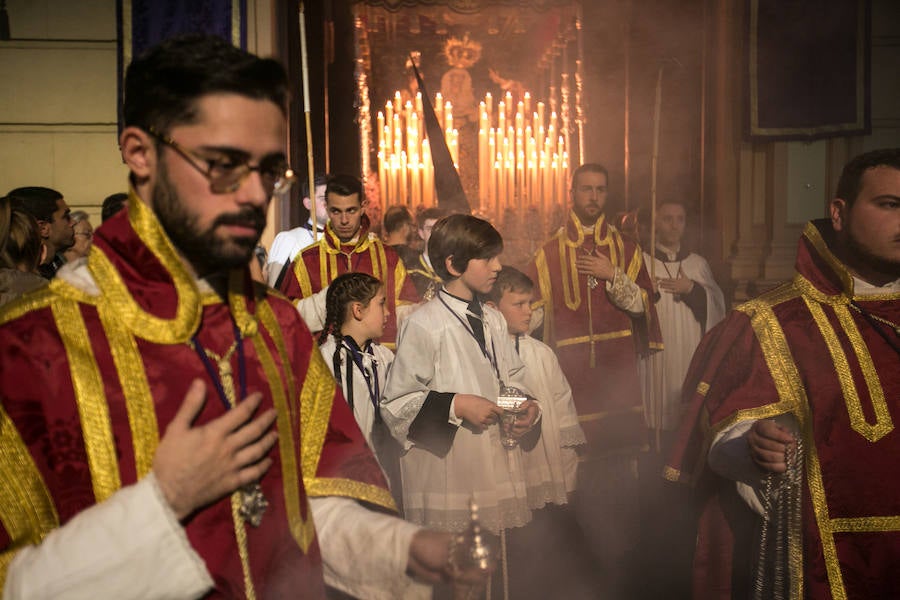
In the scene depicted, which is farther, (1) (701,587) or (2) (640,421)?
(2) (640,421)

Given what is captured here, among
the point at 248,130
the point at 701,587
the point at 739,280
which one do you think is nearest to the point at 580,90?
the point at 739,280

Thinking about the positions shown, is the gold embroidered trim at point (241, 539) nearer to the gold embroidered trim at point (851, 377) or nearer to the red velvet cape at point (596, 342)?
the gold embroidered trim at point (851, 377)

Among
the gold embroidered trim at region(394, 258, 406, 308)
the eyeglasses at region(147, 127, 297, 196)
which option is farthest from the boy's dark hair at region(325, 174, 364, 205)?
the eyeglasses at region(147, 127, 297, 196)

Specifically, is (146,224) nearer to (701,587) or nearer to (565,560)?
(701,587)

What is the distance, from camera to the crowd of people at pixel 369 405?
1.56m

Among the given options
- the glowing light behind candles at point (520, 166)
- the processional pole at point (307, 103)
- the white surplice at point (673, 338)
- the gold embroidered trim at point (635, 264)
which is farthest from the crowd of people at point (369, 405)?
the glowing light behind candles at point (520, 166)

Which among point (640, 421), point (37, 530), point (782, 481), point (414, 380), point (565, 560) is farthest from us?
point (640, 421)

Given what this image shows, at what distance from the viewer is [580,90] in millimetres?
11000

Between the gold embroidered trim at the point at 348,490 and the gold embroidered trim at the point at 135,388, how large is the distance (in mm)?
380

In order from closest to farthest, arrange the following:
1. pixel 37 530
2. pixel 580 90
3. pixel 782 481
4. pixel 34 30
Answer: pixel 37 530, pixel 782 481, pixel 34 30, pixel 580 90

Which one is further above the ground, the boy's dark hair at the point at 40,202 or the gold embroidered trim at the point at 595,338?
the boy's dark hair at the point at 40,202

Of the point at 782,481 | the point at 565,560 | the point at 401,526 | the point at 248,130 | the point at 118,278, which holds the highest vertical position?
the point at 248,130

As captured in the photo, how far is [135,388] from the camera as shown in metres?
1.63

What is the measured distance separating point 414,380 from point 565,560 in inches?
72.8
